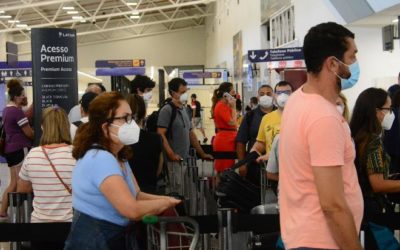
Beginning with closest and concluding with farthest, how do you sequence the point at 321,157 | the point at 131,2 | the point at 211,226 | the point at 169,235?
the point at 321,157 < the point at 169,235 < the point at 211,226 < the point at 131,2

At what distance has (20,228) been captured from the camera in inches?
147

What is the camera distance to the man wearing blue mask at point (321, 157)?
216 cm

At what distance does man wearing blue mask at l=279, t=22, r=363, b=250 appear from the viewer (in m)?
2.16

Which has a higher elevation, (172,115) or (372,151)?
(172,115)

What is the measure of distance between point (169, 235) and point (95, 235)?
0.50 meters

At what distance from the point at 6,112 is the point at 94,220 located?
5.55m

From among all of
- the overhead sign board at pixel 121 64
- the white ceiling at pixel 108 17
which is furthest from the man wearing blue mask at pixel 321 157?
the white ceiling at pixel 108 17

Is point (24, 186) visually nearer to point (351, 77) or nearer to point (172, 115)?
point (351, 77)

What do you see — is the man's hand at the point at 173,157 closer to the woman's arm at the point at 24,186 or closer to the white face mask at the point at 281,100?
the white face mask at the point at 281,100

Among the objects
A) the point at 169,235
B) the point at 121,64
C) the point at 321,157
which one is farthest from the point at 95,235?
the point at 121,64

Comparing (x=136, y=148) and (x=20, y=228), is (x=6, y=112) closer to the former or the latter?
(x=136, y=148)

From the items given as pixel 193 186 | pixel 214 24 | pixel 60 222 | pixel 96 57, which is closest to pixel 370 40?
pixel 193 186

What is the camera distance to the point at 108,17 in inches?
1507

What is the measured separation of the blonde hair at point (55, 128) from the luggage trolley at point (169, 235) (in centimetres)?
109
